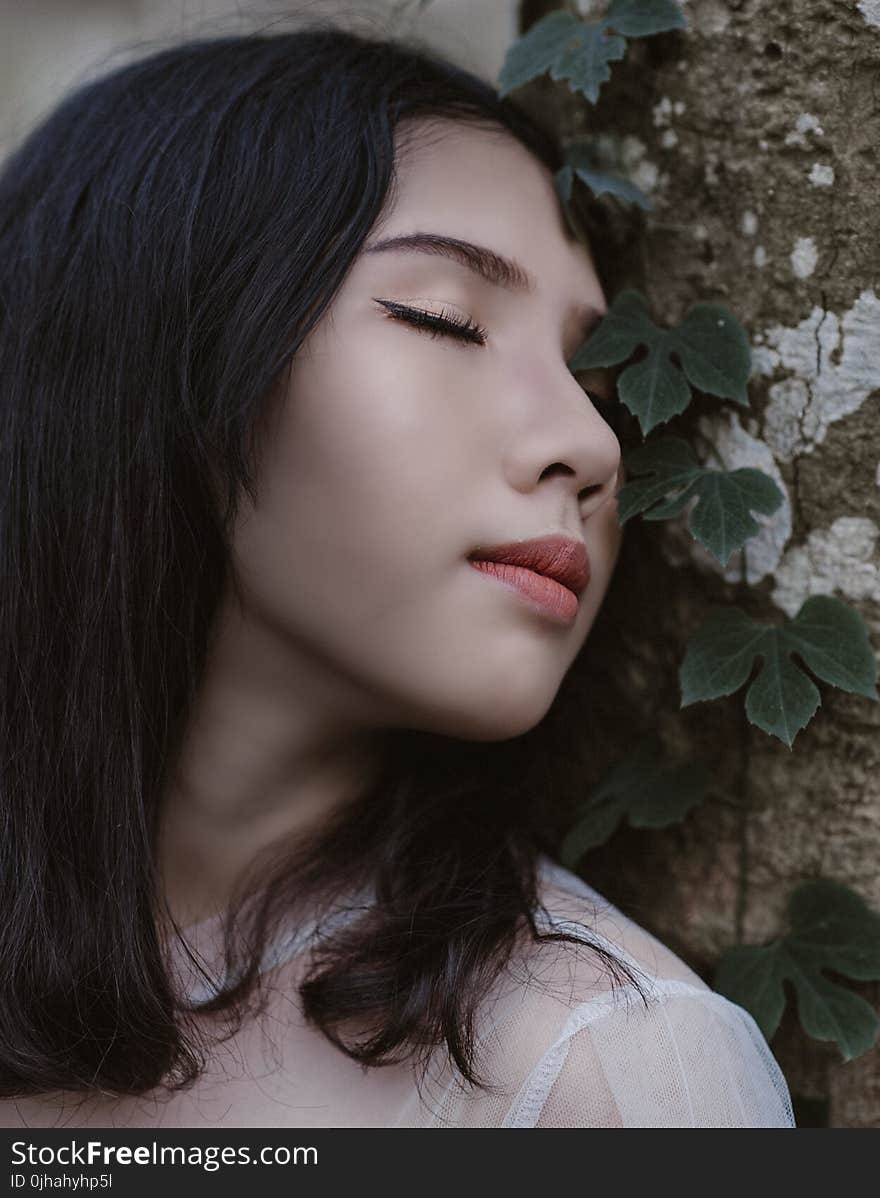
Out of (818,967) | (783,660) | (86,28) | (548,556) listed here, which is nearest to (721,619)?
(783,660)

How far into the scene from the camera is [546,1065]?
1150 mm

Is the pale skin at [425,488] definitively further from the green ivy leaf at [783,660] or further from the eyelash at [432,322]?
the green ivy leaf at [783,660]

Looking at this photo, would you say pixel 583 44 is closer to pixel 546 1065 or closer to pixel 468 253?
pixel 468 253

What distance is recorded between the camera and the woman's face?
1194 mm

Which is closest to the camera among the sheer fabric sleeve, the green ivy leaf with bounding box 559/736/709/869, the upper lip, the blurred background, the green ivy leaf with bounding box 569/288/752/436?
the sheer fabric sleeve

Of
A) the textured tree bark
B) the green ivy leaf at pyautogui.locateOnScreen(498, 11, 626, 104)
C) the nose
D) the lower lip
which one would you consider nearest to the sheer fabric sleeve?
the textured tree bark

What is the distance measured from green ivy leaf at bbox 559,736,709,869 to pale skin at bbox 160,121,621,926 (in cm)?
23

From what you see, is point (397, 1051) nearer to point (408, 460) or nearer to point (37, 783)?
point (37, 783)

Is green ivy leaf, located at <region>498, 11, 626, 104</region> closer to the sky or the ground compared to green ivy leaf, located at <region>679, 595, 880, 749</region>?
closer to the sky

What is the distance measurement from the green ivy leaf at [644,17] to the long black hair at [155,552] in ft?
0.74

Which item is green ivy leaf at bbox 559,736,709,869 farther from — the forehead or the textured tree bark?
the forehead

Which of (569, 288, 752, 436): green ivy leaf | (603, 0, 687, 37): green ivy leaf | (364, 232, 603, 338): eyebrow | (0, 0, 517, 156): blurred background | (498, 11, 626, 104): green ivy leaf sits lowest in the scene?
(0, 0, 517, 156): blurred background

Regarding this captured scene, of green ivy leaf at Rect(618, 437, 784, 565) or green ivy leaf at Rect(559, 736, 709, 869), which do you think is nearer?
green ivy leaf at Rect(618, 437, 784, 565)

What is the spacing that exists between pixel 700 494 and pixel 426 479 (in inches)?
13.6
